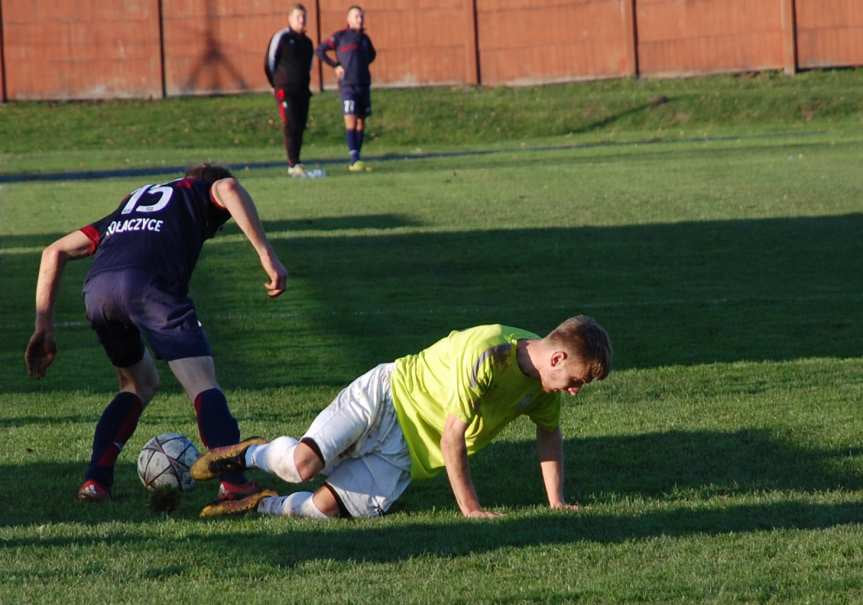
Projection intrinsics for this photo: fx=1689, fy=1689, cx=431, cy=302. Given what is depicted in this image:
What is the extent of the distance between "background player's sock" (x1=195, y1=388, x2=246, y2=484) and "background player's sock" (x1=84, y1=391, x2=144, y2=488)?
53cm

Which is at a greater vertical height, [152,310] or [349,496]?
[152,310]

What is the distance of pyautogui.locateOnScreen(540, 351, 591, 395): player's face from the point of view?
625 centimetres

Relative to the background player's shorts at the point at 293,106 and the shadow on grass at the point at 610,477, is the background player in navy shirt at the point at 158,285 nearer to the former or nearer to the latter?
the shadow on grass at the point at 610,477

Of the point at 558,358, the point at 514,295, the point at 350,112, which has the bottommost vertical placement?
the point at 514,295

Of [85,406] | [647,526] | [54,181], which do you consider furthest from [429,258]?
[54,181]

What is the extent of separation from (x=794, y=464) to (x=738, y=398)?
5.41ft

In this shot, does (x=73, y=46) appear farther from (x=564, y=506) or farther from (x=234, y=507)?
(x=564, y=506)

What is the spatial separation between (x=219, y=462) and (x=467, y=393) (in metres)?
1.06

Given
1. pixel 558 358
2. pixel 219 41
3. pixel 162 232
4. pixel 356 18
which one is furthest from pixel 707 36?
pixel 558 358

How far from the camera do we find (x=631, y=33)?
39062mm

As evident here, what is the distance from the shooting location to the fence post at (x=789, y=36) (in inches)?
1489

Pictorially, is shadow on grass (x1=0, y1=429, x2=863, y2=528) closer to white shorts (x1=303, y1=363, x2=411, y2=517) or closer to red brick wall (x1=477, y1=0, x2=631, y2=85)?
white shorts (x1=303, y1=363, x2=411, y2=517)

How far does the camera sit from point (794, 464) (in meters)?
7.39

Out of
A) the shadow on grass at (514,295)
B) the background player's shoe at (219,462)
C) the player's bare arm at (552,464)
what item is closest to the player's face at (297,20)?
the shadow on grass at (514,295)
